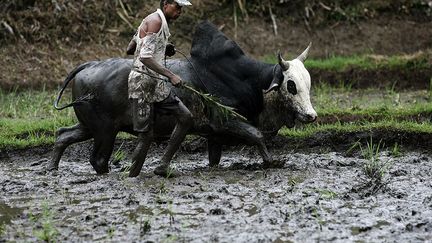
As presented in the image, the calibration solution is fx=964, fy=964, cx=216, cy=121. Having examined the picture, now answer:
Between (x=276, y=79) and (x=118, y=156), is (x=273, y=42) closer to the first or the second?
(x=118, y=156)

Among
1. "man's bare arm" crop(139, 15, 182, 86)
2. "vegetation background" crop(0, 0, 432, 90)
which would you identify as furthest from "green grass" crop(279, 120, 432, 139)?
"vegetation background" crop(0, 0, 432, 90)

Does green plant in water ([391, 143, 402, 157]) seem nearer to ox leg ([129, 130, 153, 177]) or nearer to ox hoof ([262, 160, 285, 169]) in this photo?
ox hoof ([262, 160, 285, 169])

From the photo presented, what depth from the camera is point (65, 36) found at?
1541cm

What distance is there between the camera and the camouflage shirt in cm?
779

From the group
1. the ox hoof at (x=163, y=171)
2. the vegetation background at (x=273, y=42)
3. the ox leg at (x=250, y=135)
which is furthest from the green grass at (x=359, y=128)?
Result: the ox hoof at (x=163, y=171)

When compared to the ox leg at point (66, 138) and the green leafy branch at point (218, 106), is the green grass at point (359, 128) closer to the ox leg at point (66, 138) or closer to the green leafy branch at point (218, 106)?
the green leafy branch at point (218, 106)

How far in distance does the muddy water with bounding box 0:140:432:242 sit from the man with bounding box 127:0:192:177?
1.05 feet

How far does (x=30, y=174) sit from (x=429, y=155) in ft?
12.6

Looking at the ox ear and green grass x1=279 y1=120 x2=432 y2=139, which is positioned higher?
the ox ear

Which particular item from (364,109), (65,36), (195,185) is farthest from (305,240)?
(65,36)

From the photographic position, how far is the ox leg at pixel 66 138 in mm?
8852

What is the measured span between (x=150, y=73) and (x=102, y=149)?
3.44 feet

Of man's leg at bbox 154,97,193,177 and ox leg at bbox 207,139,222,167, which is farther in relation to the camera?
ox leg at bbox 207,139,222,167

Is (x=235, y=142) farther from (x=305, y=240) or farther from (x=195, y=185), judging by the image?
(x=305, y=240)
